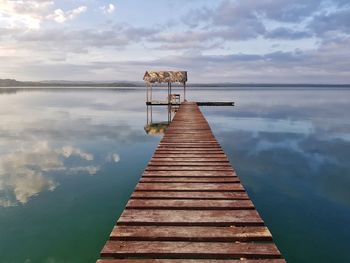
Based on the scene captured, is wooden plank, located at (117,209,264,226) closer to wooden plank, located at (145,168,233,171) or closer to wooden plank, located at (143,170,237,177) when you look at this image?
wooden plank, located at (143,170,237,177)

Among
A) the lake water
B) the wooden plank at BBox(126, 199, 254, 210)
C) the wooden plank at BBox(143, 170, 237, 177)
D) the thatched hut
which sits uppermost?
the thatched hut

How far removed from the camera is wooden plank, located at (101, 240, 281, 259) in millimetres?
4078

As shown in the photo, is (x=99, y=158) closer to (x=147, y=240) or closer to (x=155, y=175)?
(x=155, y=175)

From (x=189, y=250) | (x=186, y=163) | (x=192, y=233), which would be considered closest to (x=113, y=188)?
(x=186, y=163)

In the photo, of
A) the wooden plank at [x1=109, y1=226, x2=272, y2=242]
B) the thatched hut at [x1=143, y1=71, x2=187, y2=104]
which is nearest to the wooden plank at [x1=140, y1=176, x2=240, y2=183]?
the wooden plank at [x1=109, y1=226, x2=272, y2=242]

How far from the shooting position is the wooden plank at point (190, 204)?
5594 mm

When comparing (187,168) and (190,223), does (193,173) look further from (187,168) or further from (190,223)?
(190,223)

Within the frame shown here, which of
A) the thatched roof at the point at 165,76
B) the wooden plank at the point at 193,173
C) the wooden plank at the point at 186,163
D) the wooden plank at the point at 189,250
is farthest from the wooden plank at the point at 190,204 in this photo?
the thatched roof at the point at 165,76

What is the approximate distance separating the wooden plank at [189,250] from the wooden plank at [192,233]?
0.11 m

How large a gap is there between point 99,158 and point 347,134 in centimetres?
1887

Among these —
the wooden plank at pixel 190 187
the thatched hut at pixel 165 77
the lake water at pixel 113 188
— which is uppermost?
the thatched hut at pixel 165 77

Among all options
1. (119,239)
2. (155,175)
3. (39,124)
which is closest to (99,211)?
(155,175)

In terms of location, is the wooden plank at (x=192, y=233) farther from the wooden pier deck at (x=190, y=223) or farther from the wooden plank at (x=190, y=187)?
the wooden plank at (x=190, y=187)

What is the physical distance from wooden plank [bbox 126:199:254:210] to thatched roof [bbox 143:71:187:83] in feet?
114
